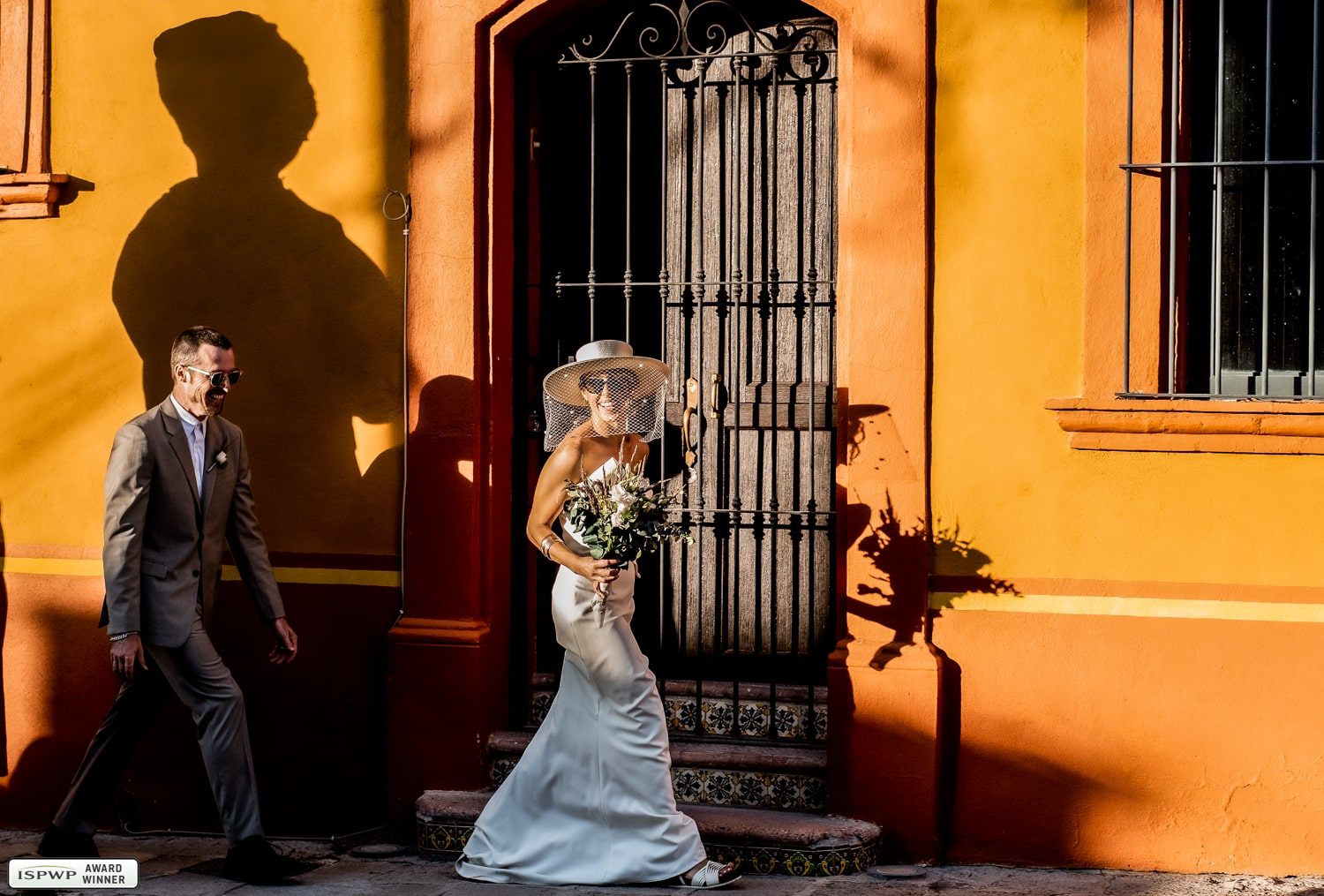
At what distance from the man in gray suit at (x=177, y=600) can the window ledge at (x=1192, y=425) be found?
3.25 meters

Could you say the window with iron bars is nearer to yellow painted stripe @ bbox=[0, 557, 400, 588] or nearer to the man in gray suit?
yellow painted stripe @ bbox=[0, 557, 400, 588]

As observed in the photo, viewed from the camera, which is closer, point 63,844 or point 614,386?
point 614,386

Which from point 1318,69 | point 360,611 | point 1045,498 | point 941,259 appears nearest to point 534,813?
point 360,611

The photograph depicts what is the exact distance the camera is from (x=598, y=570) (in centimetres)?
534

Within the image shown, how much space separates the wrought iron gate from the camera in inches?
252

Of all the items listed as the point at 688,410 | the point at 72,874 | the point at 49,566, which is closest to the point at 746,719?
the point at 688,410

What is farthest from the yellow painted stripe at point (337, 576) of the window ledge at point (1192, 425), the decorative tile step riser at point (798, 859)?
the window ledge at point (1192, 425)

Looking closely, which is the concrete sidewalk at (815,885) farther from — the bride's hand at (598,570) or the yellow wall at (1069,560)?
the bride's hand at (598,570)

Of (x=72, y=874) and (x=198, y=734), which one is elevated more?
(x=198, y=734)

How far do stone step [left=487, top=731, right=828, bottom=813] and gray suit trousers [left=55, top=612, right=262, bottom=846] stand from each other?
117 centimetres

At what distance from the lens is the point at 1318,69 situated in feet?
18.9

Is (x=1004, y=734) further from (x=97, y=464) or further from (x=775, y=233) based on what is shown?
(x=97, y=464)

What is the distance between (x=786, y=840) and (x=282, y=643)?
2.13m

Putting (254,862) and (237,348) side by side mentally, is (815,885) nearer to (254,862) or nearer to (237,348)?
(254,862)
